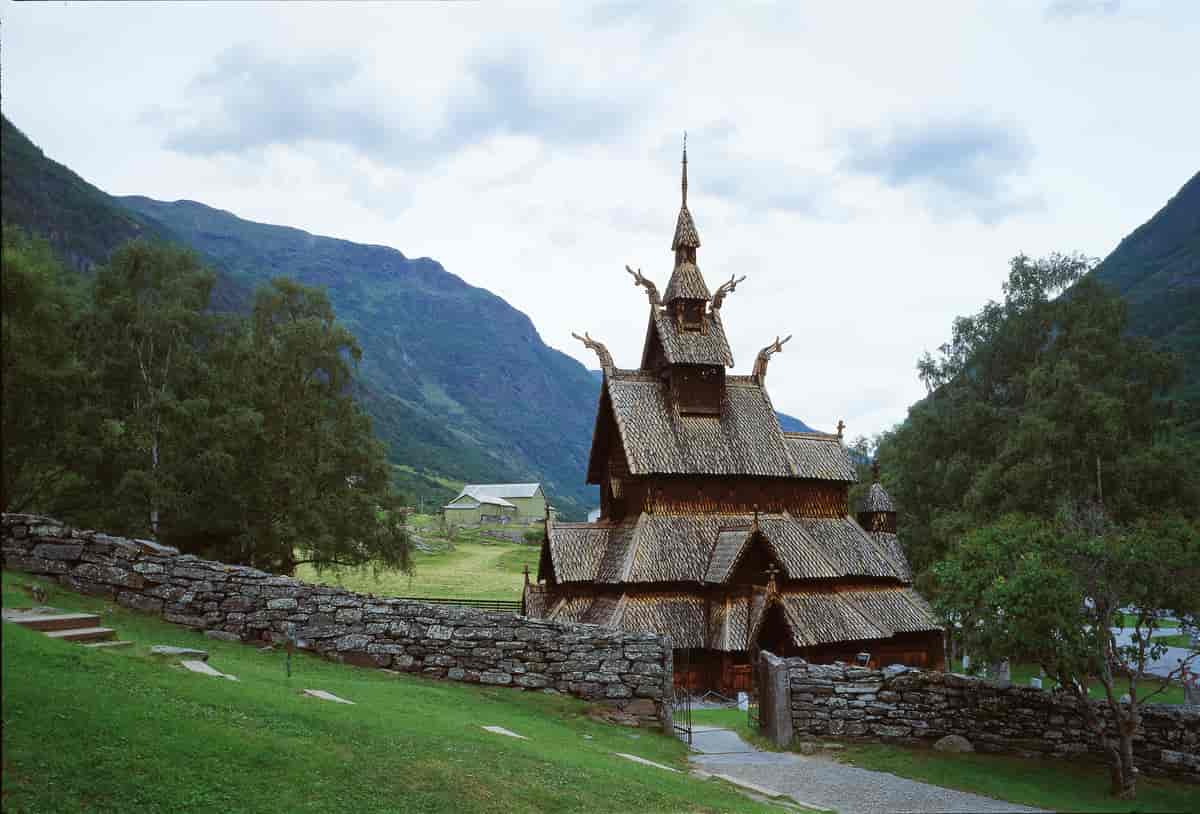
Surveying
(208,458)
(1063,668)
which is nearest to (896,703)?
(1063,668)

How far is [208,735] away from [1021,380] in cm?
4843

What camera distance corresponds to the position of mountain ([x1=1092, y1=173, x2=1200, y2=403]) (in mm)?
58406

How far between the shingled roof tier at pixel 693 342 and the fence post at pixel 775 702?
63.2 feet

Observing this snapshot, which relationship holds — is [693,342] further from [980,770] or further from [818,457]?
[980,770]

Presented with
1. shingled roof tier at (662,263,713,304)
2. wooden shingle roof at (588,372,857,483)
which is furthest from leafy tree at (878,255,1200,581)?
shingled roof tier at (662,263,713,304)

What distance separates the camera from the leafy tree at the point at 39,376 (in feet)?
16.4

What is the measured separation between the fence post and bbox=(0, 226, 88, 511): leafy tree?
55.2ft

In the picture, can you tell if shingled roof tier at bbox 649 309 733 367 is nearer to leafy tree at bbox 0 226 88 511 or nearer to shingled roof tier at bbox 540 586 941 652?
shingled roof tier at bbox 540 586 941 652

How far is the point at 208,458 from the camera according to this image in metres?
31.3

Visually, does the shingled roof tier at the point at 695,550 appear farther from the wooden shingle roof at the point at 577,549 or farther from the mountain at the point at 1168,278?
the mountain at the point at 1168,278

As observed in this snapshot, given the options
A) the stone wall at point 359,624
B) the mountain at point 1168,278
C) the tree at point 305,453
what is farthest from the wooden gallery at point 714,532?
the mountain at point 1168,278

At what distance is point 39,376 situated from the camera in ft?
36.4

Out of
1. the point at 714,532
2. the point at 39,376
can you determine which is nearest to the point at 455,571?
the point at 714,532

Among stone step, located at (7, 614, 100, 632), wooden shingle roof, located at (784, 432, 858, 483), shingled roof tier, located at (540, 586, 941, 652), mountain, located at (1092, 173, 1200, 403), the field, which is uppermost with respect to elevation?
mountain, located at (1092, 173, 1200, 403)
